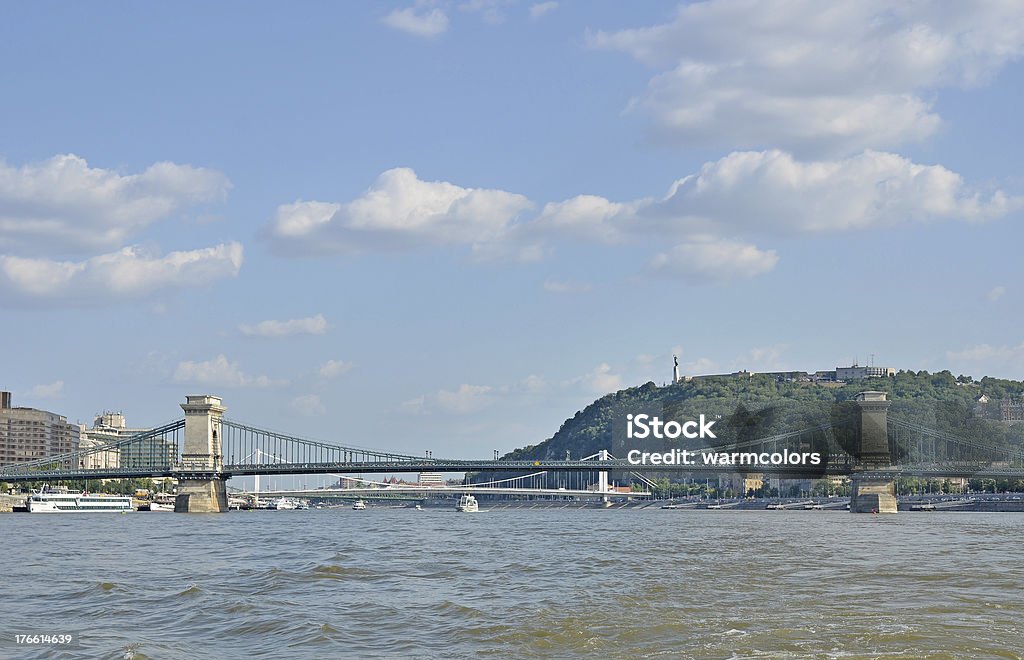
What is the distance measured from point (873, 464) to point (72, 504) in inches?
2427

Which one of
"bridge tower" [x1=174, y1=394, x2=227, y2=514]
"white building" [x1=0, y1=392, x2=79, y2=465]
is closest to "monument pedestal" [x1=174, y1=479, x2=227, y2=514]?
"bridge tower" [x1=174, y1=394, x2=227, y2=514]

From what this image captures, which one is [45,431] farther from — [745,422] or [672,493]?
[745,422]

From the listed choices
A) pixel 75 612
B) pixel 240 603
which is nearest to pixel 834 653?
pixel 240 603

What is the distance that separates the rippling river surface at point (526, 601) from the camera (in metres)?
14.9

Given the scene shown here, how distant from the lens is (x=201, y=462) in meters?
88.8

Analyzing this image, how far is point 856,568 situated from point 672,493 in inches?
4454

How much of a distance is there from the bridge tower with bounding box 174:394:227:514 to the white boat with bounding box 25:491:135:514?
8.87m

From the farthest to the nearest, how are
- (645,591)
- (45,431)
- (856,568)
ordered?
(45,431)
(856,568)
(645,591)

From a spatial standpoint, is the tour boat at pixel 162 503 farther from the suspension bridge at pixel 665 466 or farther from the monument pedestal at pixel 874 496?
the monument pedestal at pixel 874 496

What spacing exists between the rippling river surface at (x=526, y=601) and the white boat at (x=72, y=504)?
190 ft

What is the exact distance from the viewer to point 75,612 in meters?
18.8

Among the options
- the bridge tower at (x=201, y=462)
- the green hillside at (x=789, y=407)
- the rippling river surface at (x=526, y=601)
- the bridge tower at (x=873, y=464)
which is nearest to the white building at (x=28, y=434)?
the green hillside at (x=789, y=407)

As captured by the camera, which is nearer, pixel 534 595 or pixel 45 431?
pixel 534 595

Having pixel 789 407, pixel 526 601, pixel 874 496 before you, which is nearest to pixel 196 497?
pixel 874 496
